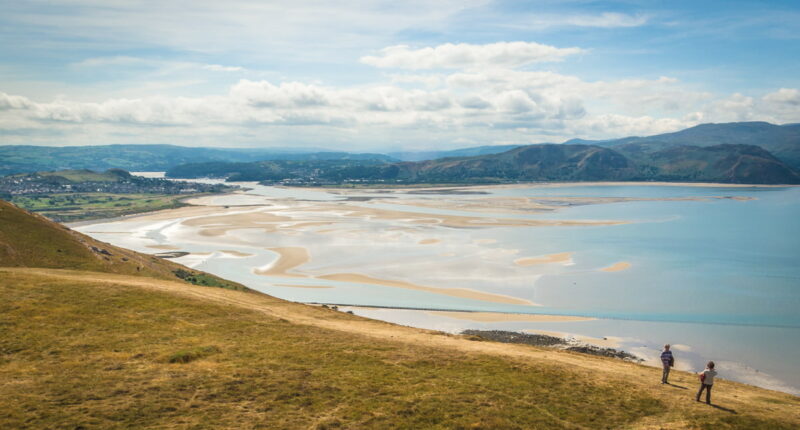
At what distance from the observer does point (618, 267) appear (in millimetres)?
79812

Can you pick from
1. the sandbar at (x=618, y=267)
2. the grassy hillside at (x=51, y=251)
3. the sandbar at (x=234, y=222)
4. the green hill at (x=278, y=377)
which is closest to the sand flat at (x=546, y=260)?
the sandbar at (x=618, y=267)

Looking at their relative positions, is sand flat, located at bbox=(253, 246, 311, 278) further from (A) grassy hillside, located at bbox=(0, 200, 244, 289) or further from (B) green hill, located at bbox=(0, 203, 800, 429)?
(B) green hill, located at bbox=(0, 203, 800, 429)

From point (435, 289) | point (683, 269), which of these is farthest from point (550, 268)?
point (435, 289)

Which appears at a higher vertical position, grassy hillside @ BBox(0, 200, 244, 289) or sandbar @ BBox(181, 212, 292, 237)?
grassy hillside @ BBox(0, 200, 244, 289)

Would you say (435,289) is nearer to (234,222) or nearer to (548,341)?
(548,341)

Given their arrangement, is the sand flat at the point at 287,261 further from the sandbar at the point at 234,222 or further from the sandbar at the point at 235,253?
the sandbar at the point at 234,222

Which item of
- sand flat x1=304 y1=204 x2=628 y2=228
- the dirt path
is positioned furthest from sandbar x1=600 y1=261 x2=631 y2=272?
the dirt path

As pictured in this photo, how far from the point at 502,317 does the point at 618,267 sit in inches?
1330

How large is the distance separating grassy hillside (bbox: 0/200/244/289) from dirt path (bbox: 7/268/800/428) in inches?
354

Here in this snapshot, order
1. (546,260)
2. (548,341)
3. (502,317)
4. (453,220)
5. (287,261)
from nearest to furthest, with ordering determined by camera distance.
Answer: (548,341), (502,317), (546,260), (287,261), (453,220)

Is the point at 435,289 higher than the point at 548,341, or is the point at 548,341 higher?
the point at 548,341

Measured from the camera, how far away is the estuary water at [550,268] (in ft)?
168

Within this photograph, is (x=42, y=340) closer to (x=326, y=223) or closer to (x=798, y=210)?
(x=326, y=223)

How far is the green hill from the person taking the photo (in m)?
19.9
